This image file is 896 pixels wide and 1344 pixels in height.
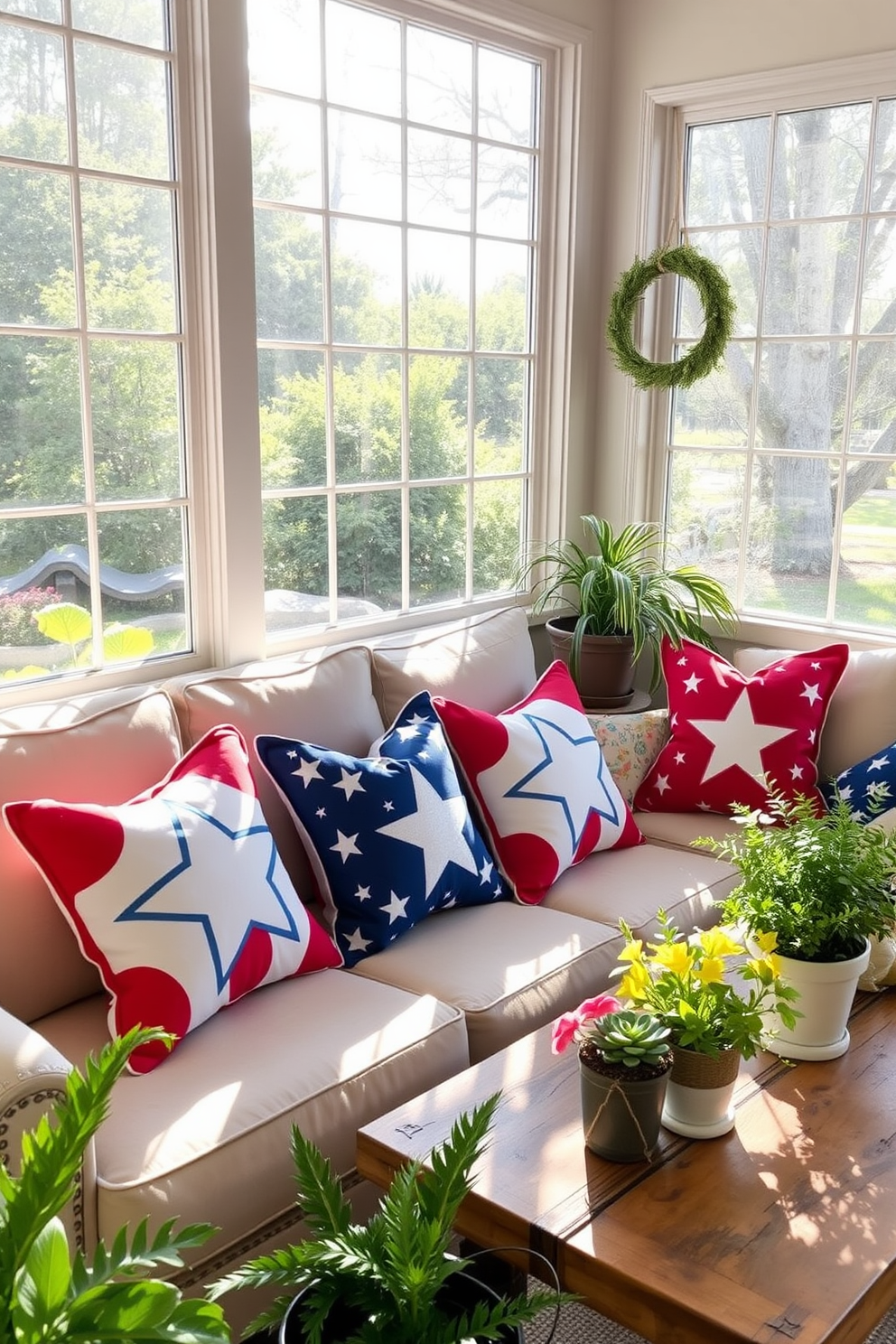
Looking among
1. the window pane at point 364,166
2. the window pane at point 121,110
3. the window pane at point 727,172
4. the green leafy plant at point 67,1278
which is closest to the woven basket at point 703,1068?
the green leafy plant at point 67,1278

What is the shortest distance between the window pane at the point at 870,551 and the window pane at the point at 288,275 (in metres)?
1.59

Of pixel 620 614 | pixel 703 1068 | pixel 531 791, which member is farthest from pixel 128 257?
pixel 703 1068

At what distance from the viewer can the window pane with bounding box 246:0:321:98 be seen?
284cm

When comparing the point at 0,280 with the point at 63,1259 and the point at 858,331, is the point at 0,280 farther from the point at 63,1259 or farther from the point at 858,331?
the point at 858,331

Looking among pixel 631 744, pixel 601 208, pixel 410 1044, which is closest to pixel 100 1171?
pixel 410 1044

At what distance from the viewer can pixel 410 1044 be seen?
2.05m

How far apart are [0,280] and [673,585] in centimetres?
221

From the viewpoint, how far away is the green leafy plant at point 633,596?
11.1 feet

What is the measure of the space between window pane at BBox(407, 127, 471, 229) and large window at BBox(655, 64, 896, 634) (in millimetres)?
730

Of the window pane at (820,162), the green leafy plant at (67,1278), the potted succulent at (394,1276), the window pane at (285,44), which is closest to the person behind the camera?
the green leafy plant at (67,1278)

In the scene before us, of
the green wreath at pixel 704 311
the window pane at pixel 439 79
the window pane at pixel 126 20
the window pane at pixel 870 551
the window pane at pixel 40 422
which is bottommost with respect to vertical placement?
the window pane at pixel 870 551

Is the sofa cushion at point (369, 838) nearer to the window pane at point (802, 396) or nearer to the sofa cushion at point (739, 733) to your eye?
the sofa cushion at point (739, 733)

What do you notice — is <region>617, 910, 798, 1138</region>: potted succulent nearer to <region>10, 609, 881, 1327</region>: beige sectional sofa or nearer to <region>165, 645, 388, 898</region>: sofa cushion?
<region>10, 609, 881, 1327</region>: beige sectional sofa

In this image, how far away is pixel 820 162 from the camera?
3.43 m
